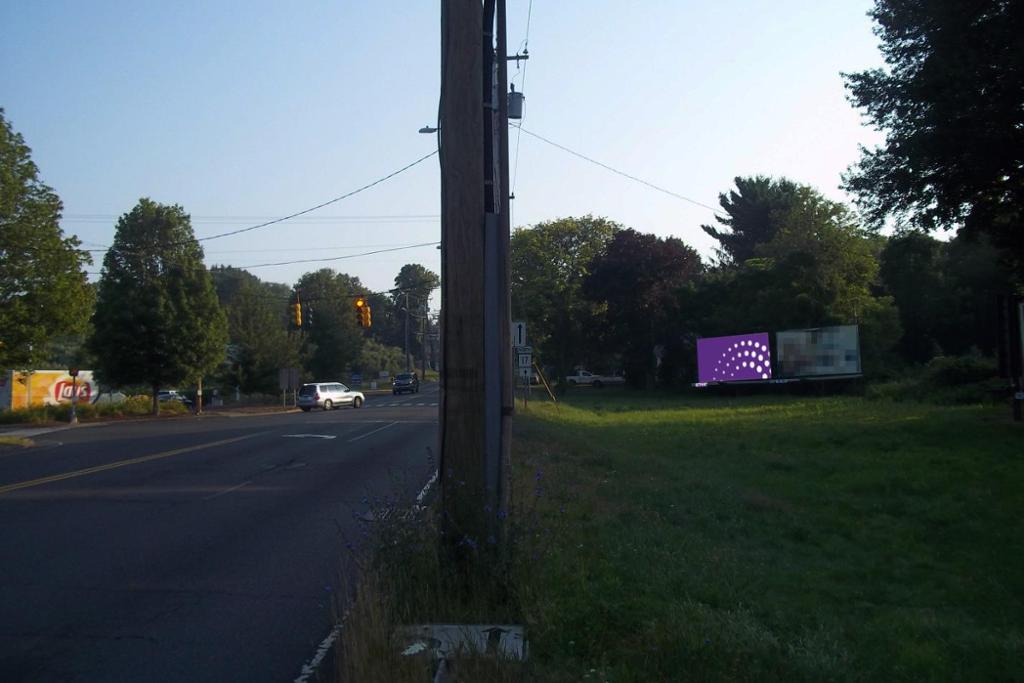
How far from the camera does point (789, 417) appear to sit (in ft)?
95.3

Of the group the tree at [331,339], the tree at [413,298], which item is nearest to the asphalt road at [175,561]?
the tree at [331,339]

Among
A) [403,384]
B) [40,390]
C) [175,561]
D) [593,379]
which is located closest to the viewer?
[175,561]

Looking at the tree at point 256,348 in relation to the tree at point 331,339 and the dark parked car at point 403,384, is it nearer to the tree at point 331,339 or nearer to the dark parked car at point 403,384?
the tree at point 331,339

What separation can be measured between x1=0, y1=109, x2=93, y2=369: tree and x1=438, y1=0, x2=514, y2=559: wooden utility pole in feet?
81.3

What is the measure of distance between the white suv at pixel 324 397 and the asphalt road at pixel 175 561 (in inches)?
1232

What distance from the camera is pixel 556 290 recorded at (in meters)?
A: 61.2

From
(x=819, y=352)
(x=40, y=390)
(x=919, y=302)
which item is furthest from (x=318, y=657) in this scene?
(x=40, y=390)

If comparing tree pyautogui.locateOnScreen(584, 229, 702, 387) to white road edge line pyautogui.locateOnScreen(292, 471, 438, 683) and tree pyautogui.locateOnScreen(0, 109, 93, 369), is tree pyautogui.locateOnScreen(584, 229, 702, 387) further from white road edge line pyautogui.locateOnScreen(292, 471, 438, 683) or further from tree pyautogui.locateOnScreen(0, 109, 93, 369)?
white road edge line pyautogui.locateOnScreen(292, 471, 438, 683)

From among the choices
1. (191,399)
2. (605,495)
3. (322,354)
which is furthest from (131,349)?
(605,495)

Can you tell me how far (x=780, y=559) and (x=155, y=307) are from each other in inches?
1571

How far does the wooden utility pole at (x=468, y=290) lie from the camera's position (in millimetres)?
6500

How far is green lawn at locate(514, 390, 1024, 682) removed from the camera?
5.64m

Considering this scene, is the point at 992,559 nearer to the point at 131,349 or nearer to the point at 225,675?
the point at 225,675

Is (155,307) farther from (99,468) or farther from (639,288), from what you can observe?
(639,288)
